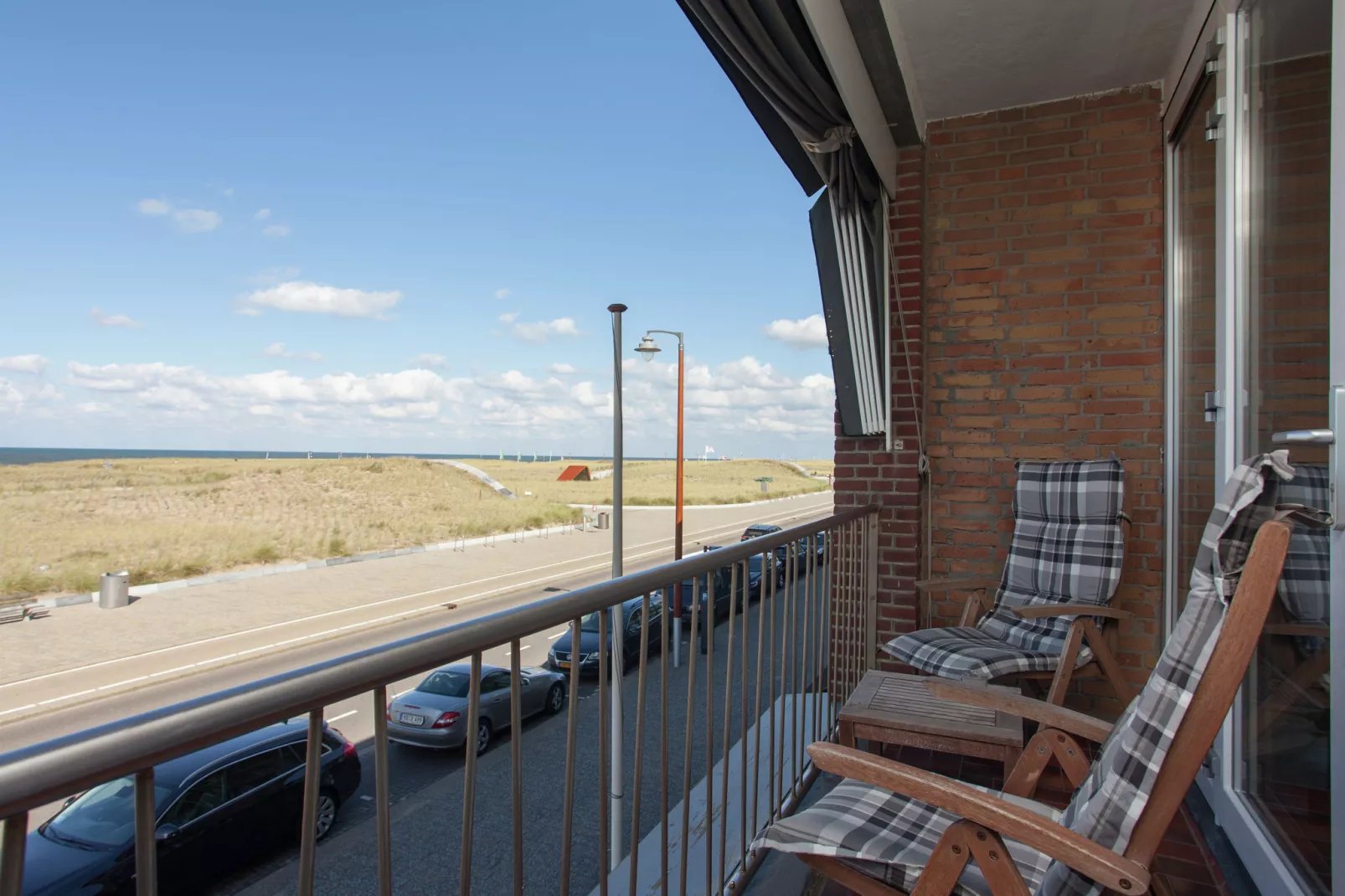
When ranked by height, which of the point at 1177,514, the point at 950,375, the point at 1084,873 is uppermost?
the point at 950,375

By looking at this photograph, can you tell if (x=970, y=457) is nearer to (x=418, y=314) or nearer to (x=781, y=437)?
(x=781, y=437)

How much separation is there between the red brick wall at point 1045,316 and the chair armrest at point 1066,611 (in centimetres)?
60

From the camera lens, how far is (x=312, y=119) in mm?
54750

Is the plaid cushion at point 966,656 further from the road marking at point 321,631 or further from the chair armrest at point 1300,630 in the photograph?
the road marking at point 321,631

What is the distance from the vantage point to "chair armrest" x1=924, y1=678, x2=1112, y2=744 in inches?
55.8

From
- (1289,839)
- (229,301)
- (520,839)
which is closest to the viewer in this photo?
(520,839)

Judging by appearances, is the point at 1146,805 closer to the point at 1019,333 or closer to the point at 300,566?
the point at 1019,333

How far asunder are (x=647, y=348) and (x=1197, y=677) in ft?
40.2

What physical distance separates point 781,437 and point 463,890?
24.1 meters

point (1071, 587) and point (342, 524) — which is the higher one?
point (1071, 587)

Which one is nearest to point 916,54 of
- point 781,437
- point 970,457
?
point 970,457

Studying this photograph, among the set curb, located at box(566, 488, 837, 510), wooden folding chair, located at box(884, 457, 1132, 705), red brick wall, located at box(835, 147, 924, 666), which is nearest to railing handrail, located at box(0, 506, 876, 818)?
wooden folding chair, located at box(884, 457, 1132, 705)

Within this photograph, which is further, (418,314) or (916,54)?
(418,314)

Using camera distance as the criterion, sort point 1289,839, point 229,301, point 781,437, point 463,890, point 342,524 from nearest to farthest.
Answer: point 463,890
point 1289,839
point 781,437
point 342,524
point 229,301
